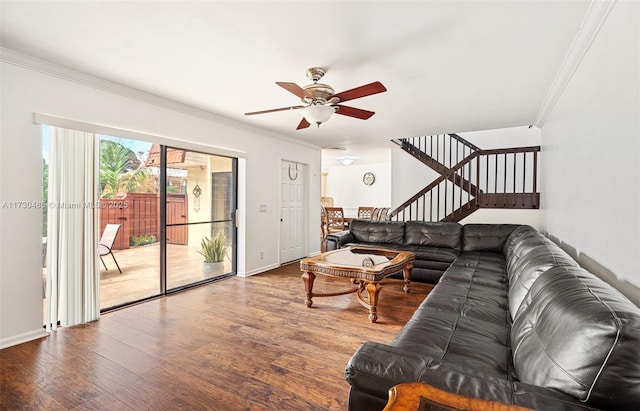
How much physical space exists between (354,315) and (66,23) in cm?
341

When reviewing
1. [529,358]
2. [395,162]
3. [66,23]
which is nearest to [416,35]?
[529,358]

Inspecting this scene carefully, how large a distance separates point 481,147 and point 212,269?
5.94m

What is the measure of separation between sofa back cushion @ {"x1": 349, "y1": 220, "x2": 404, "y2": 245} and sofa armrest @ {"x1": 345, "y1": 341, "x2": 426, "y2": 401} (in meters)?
4.12

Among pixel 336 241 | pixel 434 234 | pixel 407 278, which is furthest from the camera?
pixel 336 241

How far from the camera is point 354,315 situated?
10.7 feet

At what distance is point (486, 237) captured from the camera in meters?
4.56

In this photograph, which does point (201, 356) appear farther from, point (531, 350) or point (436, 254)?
point (436, 254)

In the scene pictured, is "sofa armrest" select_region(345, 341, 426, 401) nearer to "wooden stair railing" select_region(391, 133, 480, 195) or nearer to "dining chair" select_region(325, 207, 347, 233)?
"wooden stair railing" select_region(391, 133, 480, 195)

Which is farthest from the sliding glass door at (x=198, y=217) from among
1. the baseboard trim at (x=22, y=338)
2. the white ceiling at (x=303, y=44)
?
the baseboard trim at (x=22, y=338)

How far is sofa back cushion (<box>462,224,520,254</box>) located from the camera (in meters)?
4.44

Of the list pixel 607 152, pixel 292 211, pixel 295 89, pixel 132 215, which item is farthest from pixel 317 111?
pixel 292 211

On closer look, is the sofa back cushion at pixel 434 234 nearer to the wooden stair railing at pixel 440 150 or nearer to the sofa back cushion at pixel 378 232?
the sofa back cushion at pixel 378 232

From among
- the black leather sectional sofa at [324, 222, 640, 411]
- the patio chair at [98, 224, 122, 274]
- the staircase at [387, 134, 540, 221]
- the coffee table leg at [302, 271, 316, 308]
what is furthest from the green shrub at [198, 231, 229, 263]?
the staircase at [387, 134, 540, 221]

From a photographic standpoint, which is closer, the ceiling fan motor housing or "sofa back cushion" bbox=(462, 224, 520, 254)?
the ceiling fan motor housing
